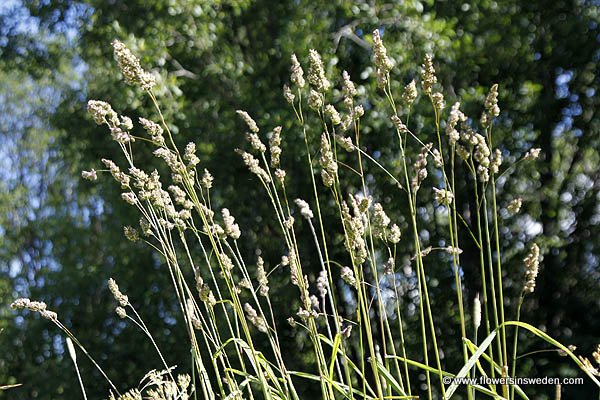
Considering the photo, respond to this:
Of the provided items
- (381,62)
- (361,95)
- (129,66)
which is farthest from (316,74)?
(361,95)

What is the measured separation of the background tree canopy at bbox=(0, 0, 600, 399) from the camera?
5.06 metres

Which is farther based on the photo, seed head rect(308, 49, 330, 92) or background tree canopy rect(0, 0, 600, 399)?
background tree canopy rect(0, 0, 600, 399)

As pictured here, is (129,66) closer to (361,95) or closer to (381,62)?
(381,62)

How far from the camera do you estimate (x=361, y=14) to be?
5363 mm

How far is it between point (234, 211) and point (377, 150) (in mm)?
1039

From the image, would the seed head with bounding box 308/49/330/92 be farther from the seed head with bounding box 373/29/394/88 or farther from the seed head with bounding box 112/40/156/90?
the seed head with bounding box 112/40/156/90

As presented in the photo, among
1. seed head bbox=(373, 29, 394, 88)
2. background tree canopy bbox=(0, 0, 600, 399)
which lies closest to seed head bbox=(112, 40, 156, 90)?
seed head bbox=(373, 29, 394, 88)

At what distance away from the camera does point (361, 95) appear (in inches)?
195

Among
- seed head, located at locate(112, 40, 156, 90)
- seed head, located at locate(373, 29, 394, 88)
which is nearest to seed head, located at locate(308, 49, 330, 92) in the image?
seed head, located at locate(373, 29, 394, 88)

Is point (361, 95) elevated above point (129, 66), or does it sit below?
below

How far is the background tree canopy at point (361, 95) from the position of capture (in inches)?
199

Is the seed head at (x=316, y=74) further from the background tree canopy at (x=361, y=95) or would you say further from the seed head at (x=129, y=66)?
the background tree canopy at (x=361, y=95)

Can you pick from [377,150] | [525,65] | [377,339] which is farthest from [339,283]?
[525,65]

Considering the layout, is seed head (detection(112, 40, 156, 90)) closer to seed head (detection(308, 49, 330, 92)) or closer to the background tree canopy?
seed head (detection(308, 49, 330, 92))
